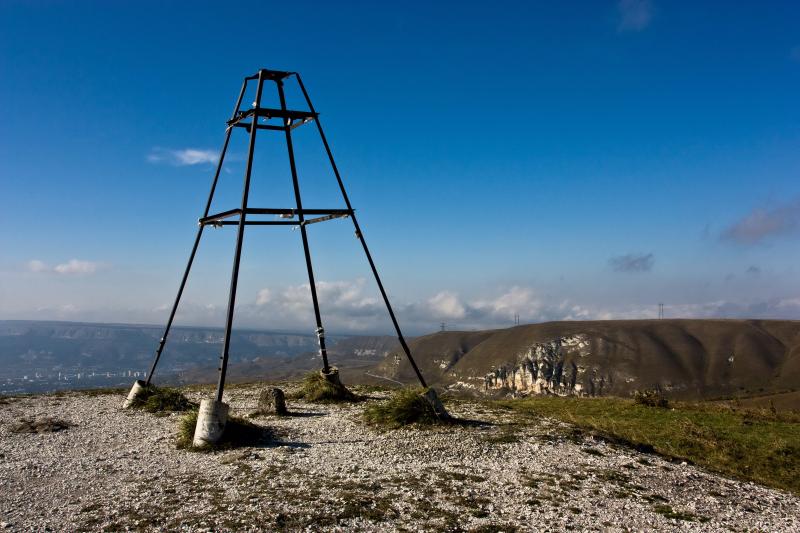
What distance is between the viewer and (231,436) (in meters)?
14.1

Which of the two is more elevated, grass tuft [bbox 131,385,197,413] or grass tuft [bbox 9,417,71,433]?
grass tuft [bbox 131,385,197,413]

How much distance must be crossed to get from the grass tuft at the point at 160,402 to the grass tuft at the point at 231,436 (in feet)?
14.9

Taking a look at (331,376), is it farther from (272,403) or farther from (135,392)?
(135,392)

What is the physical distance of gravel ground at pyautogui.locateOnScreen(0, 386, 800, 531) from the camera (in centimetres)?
923

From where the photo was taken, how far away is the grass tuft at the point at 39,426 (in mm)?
15634

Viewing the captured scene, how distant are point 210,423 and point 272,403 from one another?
4.08 meters

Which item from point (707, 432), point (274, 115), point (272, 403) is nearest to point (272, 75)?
point (274, 115)

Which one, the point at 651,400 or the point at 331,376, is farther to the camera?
the point at 651,400

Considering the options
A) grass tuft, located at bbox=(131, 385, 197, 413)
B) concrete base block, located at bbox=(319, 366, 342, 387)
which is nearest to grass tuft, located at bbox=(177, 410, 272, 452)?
grass tuft, located at bbox=(131, 385, 197, 413)

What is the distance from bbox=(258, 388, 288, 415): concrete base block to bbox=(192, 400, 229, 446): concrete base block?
12.0 feet

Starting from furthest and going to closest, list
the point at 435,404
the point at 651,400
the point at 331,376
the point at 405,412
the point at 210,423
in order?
1. the point at 651,400
2. the point at 331,376
3. the point at 435,404
4. the point at 405,412
5. the point at 210,423

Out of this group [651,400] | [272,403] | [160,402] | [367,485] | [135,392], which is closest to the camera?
[367,485]

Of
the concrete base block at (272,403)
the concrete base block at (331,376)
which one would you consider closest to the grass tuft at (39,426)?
the concrete base block at (272,403)

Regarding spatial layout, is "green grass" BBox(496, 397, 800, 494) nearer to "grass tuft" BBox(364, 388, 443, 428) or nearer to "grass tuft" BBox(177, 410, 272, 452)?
"grass tuft" BBox(364, 388, 443, 428)
